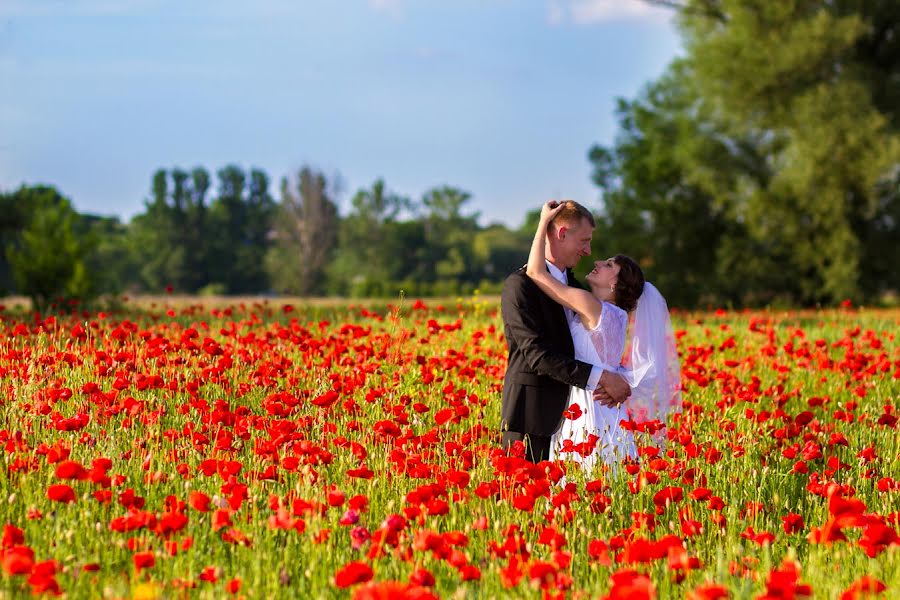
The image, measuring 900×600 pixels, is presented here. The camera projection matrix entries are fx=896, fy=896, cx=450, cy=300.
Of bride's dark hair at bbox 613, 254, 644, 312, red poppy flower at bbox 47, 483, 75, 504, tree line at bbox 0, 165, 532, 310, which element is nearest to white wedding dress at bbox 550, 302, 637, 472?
bride's dark hair at bbox 613, 254, 644, 312

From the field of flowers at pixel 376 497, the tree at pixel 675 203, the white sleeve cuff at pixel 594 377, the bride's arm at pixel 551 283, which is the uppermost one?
the tree at pixel 675 203

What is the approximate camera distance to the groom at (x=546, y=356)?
4543 millimetres

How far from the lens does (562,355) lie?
179 inches

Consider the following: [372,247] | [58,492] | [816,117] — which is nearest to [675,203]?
[816,117]

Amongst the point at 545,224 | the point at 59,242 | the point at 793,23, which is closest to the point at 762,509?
the point at 545,224

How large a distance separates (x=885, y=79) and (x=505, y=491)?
28141 millimetres

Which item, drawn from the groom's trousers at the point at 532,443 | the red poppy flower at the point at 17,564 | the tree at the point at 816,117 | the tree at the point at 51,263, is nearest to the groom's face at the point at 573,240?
the groom's trousers at the point at 532,443

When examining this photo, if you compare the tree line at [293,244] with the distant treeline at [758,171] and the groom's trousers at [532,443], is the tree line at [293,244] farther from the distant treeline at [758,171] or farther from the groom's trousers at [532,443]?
the groom's trousers at [532,443]

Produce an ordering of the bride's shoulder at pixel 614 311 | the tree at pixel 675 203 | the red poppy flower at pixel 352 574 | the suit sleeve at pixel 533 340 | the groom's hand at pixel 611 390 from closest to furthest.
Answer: the red poppy flower at pixel 352 574, the suit sleeve at pixel 533 340, the groom's hand at pixel 611 390, the bride's shoulder at pixel 614 311, the tree at pixel 675 203

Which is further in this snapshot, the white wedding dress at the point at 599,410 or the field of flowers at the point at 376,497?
the white wedding dress at the point at 599,410

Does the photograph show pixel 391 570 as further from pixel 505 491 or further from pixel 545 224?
pixel 545 224

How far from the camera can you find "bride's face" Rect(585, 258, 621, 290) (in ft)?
16.8

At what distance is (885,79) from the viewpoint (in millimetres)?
27656

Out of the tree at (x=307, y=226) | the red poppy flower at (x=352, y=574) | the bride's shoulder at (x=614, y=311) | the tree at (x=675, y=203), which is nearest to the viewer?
the red poppy flower at (x=352, y=574)
